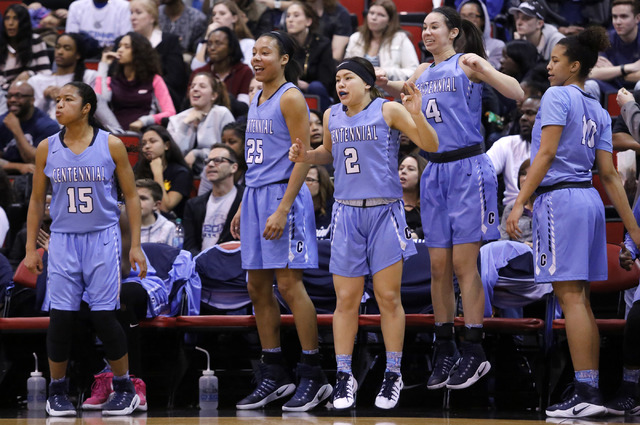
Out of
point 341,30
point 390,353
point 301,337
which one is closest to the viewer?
point 390,353

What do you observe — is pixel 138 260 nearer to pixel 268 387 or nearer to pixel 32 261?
pixel 32 261

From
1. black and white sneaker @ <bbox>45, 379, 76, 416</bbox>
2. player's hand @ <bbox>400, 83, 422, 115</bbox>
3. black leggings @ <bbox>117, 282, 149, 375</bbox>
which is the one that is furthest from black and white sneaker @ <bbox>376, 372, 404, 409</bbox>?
black and white sneaker @ <bbox>45, 379, 76, 416</bbox>

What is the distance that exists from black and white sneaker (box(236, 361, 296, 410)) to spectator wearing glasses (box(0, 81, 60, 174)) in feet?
Answer: 11.9

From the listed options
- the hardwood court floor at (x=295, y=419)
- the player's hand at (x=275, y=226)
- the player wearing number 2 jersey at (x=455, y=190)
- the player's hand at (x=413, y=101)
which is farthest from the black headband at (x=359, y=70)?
the hardwood court floor at (x=295, y=419)

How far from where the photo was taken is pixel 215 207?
24.2 feet

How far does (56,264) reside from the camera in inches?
220

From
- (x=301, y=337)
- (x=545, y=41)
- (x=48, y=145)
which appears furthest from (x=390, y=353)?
(x=545, y=41)

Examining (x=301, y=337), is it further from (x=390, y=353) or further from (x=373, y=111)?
(x=373, y=111)

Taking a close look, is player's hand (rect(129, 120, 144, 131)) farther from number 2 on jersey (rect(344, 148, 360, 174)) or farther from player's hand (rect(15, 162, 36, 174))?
number 2 on jersey (rect(344, 148, 360, 174))

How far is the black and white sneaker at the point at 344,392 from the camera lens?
17.0 ft

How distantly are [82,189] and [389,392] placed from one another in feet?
6.86

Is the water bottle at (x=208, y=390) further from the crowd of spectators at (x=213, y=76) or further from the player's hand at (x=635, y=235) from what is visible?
the player's hand at (x=635, y=235)

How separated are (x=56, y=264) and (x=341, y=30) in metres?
5.50

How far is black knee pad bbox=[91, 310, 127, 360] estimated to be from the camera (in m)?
5.54
